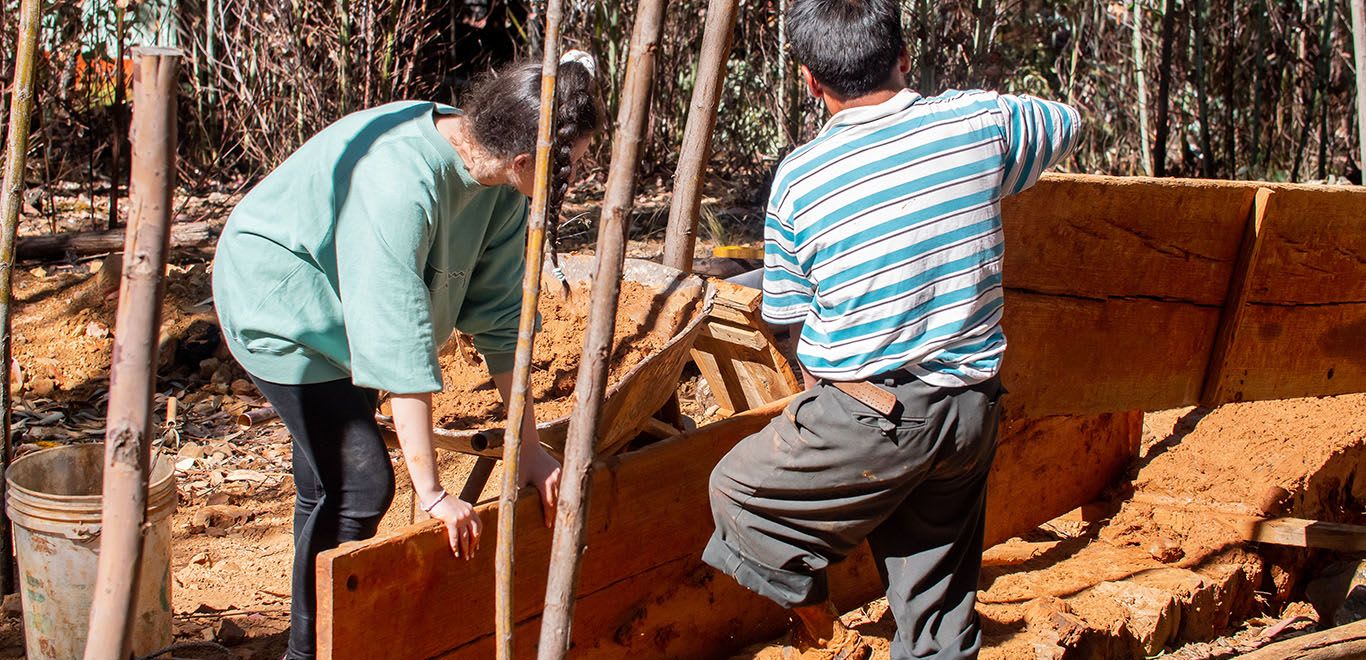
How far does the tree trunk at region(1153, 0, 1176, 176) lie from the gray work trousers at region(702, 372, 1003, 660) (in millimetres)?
6293

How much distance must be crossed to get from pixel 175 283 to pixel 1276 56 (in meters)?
7.48

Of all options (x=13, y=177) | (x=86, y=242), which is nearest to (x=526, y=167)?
(x=13, y=177)

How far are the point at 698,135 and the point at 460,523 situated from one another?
1.83 meters

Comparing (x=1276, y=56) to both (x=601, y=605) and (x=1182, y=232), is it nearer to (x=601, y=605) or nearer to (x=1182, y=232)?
(x=1182, y=232)

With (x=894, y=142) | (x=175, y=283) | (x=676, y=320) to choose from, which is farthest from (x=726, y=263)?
(x=894, y=142)

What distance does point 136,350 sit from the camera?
1577 mm

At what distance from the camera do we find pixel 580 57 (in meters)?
2.34

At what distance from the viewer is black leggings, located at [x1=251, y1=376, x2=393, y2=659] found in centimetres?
254

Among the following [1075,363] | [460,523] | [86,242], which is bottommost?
[86,242]

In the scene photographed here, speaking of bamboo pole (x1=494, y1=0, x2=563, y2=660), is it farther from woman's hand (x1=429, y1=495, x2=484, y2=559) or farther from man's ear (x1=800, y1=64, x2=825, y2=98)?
man's ear (x1=800, y1=64, x2=825, y2=98)


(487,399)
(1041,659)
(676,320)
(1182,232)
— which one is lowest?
(1041,659)

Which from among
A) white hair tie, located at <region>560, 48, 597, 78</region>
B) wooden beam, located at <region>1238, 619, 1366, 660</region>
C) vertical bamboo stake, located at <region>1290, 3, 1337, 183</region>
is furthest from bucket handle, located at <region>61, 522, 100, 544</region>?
vertical bamboo stake, located at <region>1290, 3, 1337, 183</region>

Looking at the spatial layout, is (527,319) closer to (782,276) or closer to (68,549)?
(782,276)

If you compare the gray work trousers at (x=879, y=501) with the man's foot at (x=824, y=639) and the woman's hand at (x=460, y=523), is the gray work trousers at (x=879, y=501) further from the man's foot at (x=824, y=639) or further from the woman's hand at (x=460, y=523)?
the woman's hand at (x=460, y=523)
